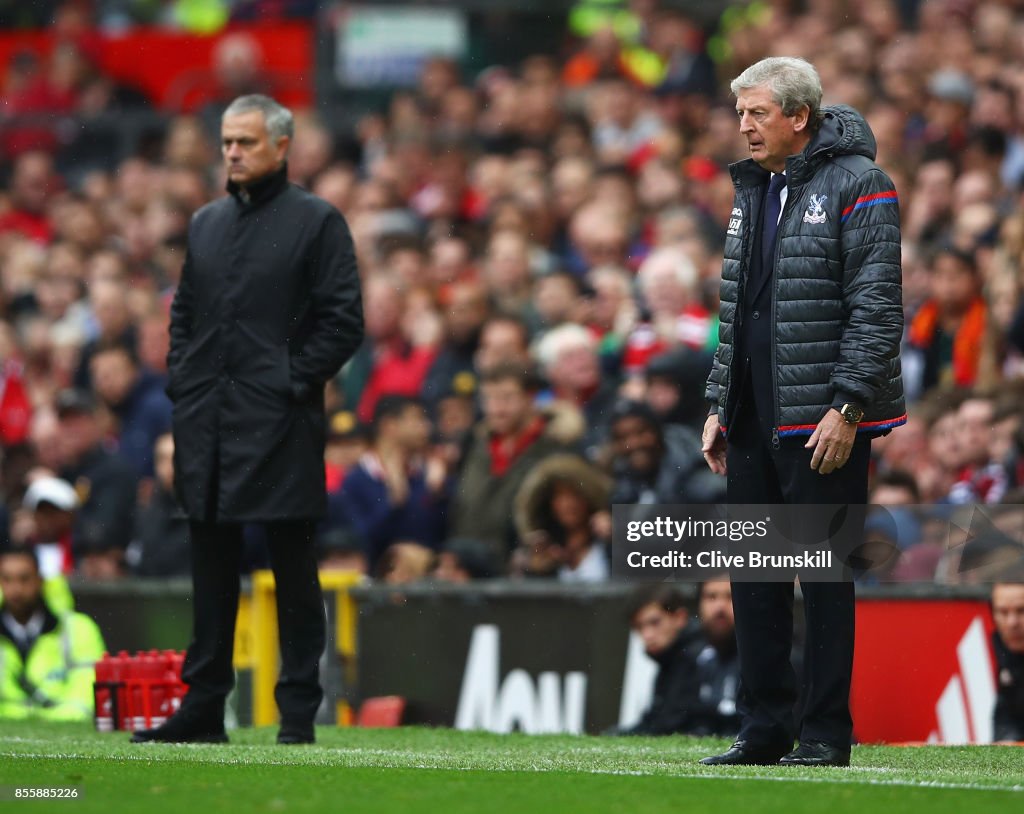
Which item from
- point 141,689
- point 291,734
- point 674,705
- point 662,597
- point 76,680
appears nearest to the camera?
point 291,734

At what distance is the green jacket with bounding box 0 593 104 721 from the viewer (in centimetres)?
1159

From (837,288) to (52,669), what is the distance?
20.0 ft

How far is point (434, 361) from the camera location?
1439 cm

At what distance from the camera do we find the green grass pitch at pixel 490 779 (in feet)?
20.1

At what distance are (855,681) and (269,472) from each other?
3006mm

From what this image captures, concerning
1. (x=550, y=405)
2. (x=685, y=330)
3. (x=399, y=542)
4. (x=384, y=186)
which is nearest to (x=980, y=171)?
(x=685, y=330)

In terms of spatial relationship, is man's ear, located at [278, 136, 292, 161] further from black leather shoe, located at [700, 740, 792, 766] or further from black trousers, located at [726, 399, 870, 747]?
black leather shoe, located at [700, 740, 792, 766]

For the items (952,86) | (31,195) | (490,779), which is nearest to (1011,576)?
(490,779)

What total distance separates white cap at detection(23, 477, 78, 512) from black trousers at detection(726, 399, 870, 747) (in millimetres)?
7113

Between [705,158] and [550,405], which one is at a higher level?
[705,158]

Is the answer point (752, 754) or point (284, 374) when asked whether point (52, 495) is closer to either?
point (284, 374)

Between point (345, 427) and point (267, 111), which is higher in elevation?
point (267, 111)

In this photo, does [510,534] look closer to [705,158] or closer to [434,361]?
[434,361]

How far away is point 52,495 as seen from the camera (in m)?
13.6
